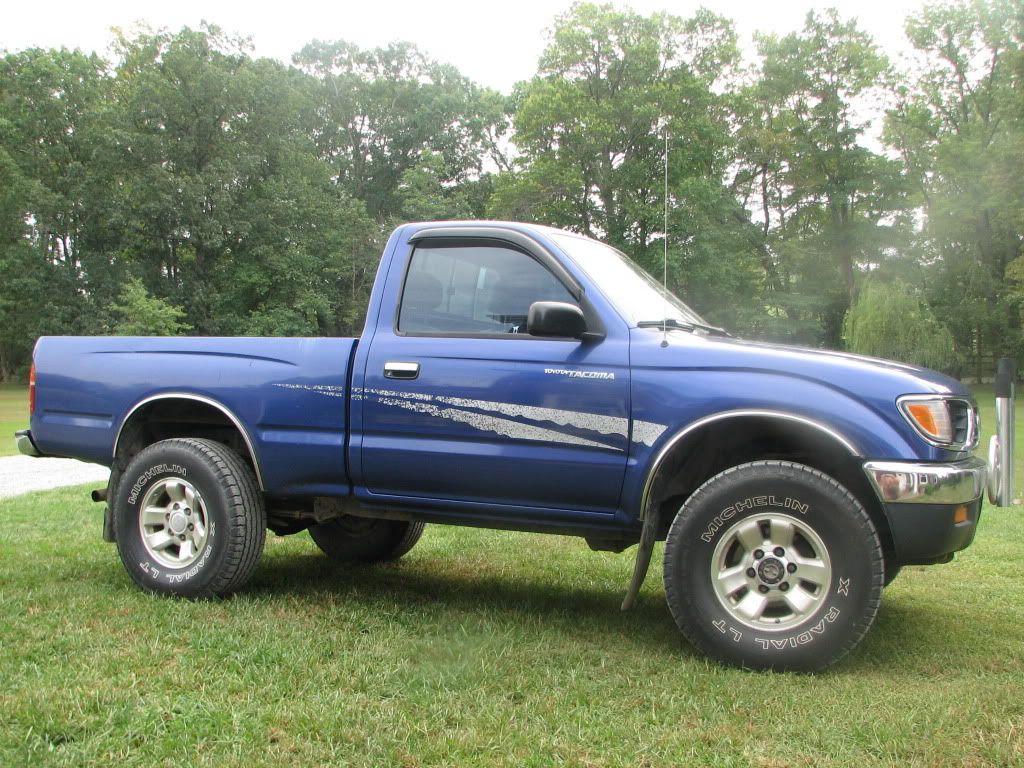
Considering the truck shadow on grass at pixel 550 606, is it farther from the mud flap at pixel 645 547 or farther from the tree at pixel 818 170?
the tree at pixel 818 170

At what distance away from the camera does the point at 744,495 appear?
13.1 ft

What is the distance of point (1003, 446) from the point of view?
4277mm

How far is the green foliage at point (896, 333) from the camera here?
126 ft

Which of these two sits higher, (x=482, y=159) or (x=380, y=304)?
(x=482, y=159)

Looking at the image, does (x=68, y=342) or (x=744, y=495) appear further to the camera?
(x=68, y=342)

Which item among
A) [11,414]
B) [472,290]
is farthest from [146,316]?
[472,290]

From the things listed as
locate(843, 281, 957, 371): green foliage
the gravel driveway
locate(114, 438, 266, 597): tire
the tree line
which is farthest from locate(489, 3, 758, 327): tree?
locate(114, 438, 266, 597): tire

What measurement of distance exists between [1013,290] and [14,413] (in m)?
39.9

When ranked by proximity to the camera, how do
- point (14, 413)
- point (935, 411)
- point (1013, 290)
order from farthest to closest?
point (1013, 290) → point (14, 413) → point (935, 411)

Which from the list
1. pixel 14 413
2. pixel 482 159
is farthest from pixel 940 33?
pixel 14 413

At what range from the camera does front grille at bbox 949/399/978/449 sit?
3998mm

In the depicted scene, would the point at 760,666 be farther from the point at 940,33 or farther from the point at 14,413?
the point at 940,33

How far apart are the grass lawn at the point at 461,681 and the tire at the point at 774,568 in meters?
0.13

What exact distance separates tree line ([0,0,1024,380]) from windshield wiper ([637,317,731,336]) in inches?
1287
